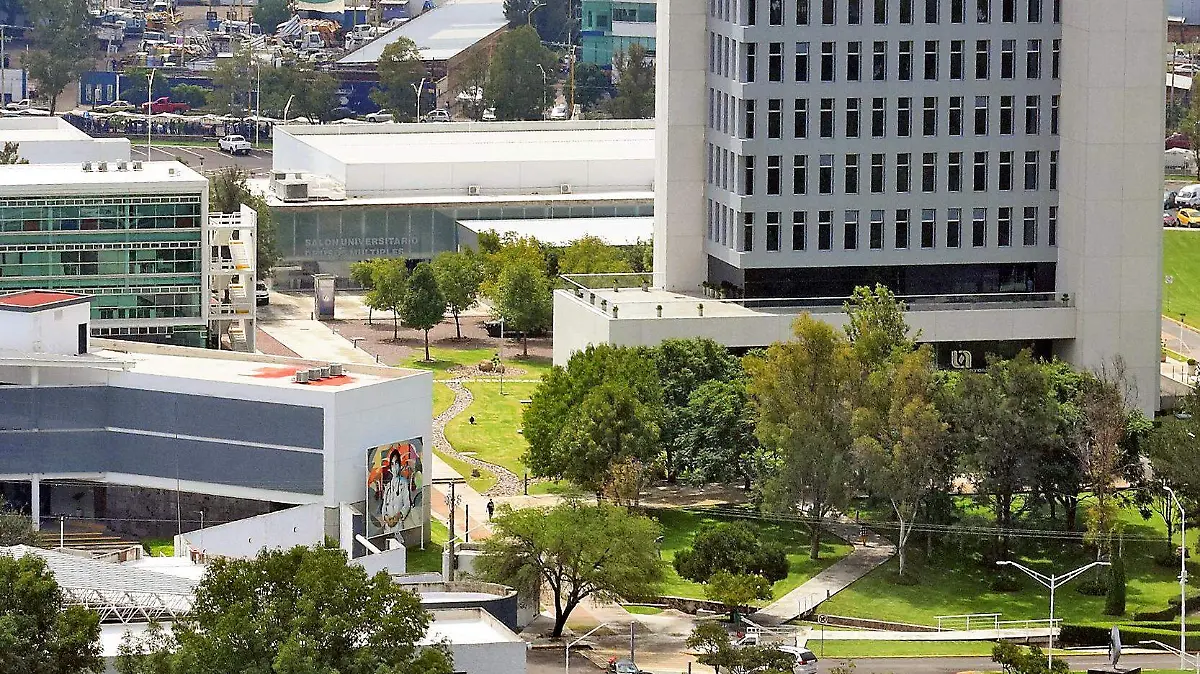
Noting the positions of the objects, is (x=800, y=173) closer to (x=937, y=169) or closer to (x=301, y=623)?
(x=937, y=169)

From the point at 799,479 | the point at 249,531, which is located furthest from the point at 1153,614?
the point at 249,531

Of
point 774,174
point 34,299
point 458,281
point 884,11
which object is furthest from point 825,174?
point 34,299

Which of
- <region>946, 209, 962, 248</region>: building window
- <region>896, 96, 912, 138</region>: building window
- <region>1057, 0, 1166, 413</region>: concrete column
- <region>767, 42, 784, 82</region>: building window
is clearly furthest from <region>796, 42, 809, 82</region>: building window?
<region>1057, 0, 1166, 413</region>: concrete column

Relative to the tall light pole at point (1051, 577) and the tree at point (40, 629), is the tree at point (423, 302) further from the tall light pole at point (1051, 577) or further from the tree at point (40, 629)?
the tree at point (40, 629)

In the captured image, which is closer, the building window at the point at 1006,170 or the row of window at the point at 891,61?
the row of window at the point at 891,61

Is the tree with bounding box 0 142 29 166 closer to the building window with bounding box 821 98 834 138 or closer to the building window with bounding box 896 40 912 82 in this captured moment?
the building window with bounding box 821 98 834 138

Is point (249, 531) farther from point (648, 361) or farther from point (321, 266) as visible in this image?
point (321, 266)

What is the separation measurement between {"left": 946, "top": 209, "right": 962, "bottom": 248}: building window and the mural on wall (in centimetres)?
3582

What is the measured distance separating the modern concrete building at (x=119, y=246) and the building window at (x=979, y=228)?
39304mm

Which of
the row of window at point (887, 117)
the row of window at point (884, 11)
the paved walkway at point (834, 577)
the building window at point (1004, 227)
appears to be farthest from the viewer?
the building window at point (1004, 227)

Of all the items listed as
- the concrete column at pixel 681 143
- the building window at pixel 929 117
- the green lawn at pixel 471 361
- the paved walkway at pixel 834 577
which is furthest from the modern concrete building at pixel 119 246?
the paved walkway at pixel 834 577

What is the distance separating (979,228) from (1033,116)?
20.8 feet

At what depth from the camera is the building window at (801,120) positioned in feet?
469

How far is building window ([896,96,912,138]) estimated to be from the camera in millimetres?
143875
